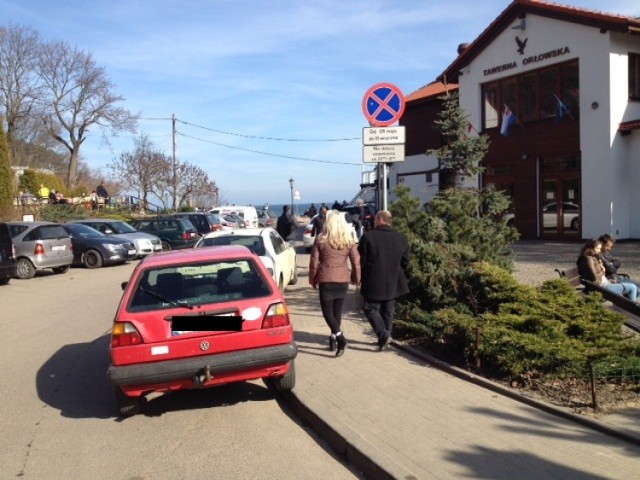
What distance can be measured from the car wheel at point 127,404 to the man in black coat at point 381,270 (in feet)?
9.32

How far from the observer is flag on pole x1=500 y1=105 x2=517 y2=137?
2423cm

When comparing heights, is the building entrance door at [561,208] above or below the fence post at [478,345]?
above

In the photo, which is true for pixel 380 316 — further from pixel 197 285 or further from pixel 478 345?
pixel 197 285

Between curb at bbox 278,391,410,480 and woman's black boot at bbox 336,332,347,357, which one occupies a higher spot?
woman's black boot at bbox 336,332,347,357

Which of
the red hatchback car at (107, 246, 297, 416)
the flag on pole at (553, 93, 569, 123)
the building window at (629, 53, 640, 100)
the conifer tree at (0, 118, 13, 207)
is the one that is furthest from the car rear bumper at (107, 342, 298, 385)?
the conifer tree at (0, 118, 13, 207)

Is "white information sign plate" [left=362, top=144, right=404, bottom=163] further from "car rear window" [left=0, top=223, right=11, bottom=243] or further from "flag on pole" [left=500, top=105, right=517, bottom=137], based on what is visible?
"flag on pole" [left=500, top=105, right=517, bottom=137]

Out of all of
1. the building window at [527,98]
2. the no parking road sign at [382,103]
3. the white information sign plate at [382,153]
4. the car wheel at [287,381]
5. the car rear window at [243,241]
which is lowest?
the car wheel at [287,381]

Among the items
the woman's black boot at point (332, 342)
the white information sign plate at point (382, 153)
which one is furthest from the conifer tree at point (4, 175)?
the woman's black boot at point (332, 342)

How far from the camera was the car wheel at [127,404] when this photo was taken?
5848 mm

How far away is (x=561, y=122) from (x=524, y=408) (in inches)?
748

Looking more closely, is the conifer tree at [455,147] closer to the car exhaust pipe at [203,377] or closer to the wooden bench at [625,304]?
the wooden bench at [625,304]

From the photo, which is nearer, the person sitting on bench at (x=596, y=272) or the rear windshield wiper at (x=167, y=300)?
the rear windshield wiper at (x=167, y=300)

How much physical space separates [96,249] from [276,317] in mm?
16455

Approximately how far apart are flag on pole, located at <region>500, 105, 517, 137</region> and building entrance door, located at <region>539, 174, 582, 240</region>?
8.39ft
